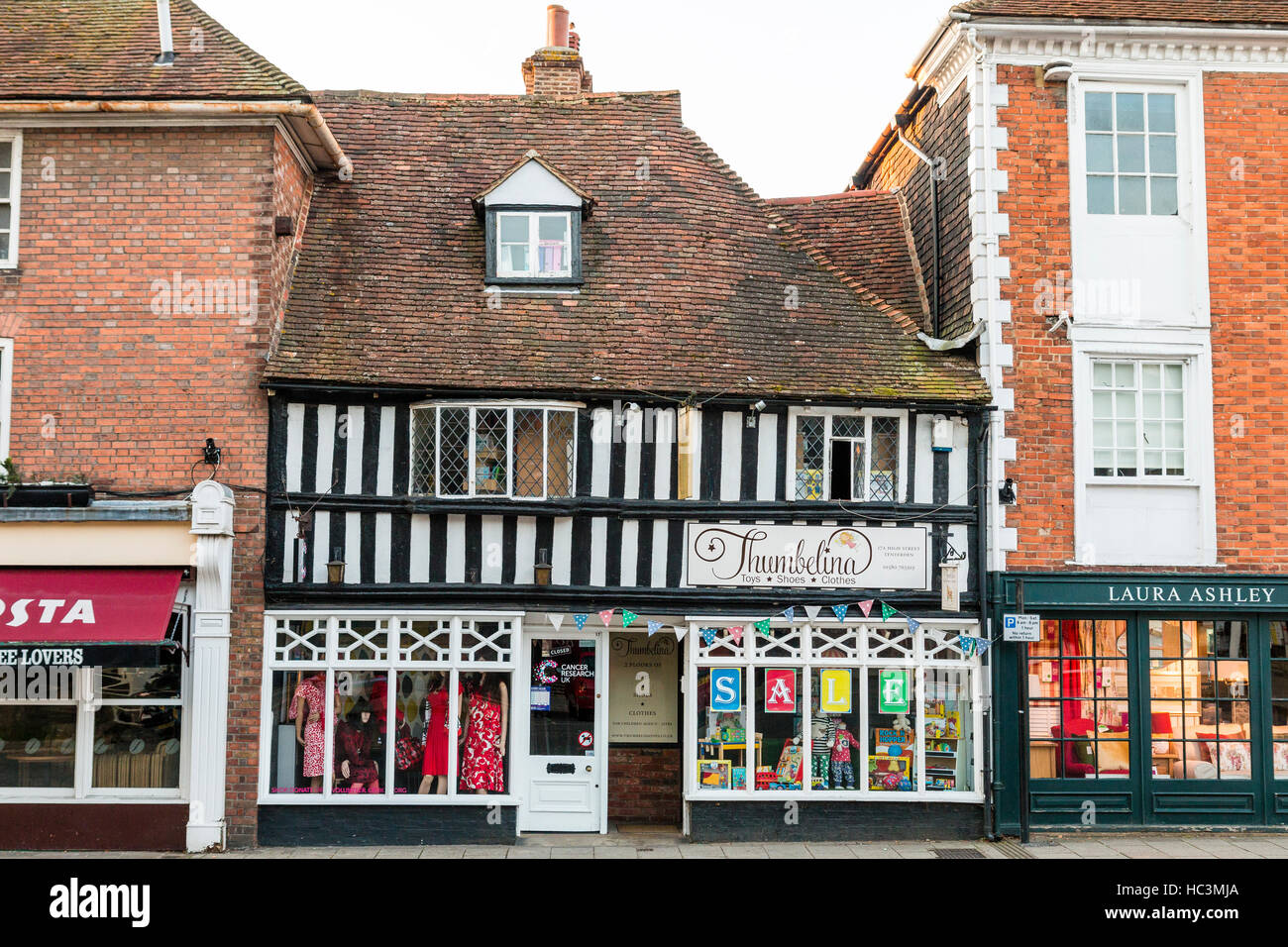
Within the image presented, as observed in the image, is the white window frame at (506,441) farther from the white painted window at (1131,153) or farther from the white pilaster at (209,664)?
the white painted window at (1131,153)

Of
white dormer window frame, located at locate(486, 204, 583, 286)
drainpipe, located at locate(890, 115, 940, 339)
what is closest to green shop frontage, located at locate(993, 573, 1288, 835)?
drainpipe, located at locate(890, 115, 940, 339)

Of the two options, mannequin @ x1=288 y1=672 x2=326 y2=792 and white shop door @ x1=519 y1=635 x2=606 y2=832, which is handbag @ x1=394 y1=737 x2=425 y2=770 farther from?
white shop door @ x1=519 y1=635 x2=606 y2=832

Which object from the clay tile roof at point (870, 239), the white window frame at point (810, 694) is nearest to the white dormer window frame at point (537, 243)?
the clay tile roof at point (870, 239)

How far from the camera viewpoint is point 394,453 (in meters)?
12.7

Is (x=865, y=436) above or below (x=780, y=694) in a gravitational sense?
above

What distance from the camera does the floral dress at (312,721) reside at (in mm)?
12430

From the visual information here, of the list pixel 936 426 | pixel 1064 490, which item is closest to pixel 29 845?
Result: pixel 936 426

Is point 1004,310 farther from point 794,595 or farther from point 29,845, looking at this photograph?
point 29,845

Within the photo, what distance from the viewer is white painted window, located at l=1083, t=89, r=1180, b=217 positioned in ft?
44.9

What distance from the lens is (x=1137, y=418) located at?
13430 millimetres

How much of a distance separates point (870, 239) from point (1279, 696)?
286 inches

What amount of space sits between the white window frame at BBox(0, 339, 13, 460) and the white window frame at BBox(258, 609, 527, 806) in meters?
3.20

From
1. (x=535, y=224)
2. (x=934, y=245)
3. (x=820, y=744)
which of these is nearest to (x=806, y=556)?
(x=820, y=744)

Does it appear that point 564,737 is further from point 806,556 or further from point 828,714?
point 806,556
